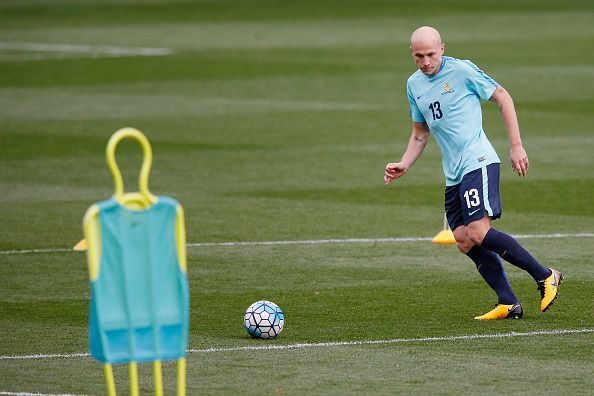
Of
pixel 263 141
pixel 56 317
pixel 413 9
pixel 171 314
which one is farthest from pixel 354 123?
pixel 413 9

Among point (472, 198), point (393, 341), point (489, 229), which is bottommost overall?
point (393, 341)

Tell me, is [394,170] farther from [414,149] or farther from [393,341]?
[393,341]

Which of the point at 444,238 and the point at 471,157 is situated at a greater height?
the point at 471,157

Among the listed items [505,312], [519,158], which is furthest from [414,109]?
[505,312]

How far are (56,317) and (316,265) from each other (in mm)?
2875

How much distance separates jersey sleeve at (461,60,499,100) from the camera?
35.2 ft

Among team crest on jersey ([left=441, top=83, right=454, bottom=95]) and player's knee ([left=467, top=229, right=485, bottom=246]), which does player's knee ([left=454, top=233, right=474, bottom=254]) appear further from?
team crest on jersey ([left=441, top=83, right=454, bottom=95])

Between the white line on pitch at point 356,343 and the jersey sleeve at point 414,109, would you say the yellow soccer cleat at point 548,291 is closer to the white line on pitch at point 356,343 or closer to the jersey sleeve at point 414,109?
the white line on pitch at point 356,343

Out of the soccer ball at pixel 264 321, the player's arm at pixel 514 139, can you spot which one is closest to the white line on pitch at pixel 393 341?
the soccer ball at pixel 264 321

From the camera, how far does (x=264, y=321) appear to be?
10.4 meters

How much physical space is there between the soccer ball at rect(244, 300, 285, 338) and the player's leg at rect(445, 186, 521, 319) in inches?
57.7

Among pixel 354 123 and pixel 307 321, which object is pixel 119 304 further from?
pixel 354 123

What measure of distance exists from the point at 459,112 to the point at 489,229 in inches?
33.9

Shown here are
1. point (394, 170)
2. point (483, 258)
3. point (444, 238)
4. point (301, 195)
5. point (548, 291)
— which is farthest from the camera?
point (301, 195)
